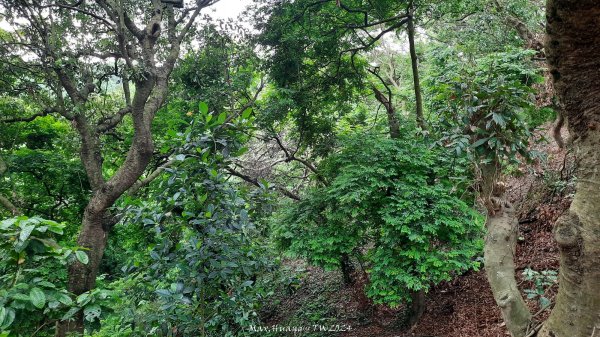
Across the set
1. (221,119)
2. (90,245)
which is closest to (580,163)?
(221,119)

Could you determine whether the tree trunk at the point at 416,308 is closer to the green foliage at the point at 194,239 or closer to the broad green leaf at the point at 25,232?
the green foliage at the point at 194,239

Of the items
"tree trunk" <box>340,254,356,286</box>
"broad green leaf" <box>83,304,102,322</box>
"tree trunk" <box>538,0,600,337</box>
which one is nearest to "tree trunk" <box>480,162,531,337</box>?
"tree trunk" <box>538,0,600,337</box>

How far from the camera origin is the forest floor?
162 inches

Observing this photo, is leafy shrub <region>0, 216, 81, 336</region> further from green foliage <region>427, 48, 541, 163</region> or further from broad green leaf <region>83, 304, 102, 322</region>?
green foliage <region>427, 48, 541, 163</region>

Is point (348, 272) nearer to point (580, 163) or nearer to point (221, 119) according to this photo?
point (221, 119)

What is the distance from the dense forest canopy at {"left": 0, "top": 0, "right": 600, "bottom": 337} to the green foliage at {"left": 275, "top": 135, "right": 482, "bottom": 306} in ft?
0.09

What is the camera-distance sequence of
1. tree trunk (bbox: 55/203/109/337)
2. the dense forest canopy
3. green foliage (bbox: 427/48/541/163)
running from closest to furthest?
1. the dense forest canopy
2. green foliage (bbox: 427/48/541/163)
3. tree trunk (bbox: 55/203/109/337)

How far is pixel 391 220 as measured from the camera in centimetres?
405

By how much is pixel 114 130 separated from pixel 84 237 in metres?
2.46

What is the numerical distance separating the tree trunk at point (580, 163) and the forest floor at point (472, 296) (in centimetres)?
172

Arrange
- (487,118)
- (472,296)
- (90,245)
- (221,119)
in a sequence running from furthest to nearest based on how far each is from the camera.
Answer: (90,245), (472,296), (487,118), (221,119)

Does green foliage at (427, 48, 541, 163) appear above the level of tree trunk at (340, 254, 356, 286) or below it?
above

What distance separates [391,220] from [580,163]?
2.58 meters

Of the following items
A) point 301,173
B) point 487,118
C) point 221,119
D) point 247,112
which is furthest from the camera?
point 301,173
